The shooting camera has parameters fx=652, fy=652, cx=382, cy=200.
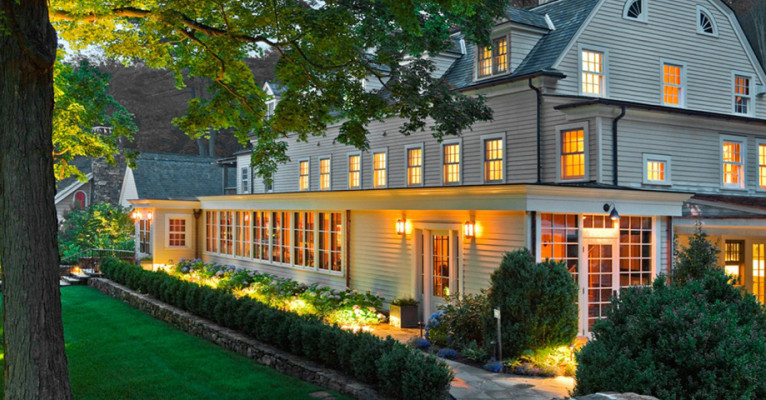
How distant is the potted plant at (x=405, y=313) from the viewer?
15742 mm

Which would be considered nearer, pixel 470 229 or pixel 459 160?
pixel 470 229

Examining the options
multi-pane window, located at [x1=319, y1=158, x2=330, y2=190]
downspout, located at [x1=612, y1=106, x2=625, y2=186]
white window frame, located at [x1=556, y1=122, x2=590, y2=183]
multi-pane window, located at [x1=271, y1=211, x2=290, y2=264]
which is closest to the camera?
downspout, located at [x1=612, y1=106, x2=625, y2=186]

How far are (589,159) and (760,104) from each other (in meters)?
9.64

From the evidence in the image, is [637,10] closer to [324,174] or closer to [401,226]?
[401,226]

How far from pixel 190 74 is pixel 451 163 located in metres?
9.53

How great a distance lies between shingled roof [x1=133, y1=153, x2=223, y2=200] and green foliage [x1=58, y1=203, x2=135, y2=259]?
260 cm

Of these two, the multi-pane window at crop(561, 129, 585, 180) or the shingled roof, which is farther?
the shingled roof

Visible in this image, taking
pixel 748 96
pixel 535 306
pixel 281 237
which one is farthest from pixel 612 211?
pixel 281 237

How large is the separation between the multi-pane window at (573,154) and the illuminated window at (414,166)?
216 inches

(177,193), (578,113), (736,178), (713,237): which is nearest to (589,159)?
(578,113)

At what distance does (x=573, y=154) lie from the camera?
1783cm

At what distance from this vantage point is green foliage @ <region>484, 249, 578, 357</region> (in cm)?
1144

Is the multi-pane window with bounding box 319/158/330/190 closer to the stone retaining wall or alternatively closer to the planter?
the stone retaining wall

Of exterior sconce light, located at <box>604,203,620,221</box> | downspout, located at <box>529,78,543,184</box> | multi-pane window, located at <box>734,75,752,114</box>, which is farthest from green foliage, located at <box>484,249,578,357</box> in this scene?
multi-pane window, located at <box>734,75,752,114</box>
